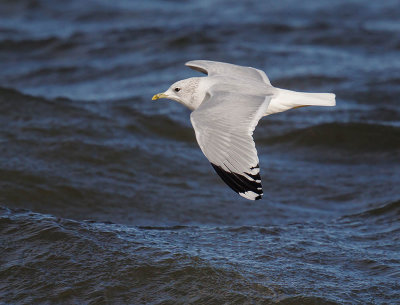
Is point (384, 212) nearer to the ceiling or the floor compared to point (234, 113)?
nearer to the floor

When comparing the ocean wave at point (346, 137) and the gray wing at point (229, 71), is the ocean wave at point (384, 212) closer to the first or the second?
the gray wing at point (229, 71)

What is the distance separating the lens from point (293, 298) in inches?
160

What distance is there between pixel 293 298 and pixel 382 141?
416cm

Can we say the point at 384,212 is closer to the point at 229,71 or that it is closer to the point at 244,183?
the point at 229,71

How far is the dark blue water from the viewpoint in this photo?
4293mm

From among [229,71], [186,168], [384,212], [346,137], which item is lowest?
[384,212]

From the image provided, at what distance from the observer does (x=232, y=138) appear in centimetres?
404

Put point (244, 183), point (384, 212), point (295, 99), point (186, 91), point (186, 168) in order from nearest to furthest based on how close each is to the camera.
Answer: point (244, 183)
point (295, 99)
point (186, 91)
point (384, 212)
point (186, 168)

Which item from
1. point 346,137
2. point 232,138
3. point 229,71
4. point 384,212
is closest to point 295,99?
point 232,138

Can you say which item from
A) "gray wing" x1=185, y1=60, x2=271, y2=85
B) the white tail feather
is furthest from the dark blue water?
"gray wing" x1=185, y1=60, x2=271, y2=85

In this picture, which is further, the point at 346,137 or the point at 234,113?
the point at 346,137

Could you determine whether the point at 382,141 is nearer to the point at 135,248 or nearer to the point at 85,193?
the point at 85,193

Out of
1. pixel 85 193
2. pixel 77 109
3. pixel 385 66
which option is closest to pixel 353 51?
pixel 385 66

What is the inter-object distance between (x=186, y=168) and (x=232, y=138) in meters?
3.12
